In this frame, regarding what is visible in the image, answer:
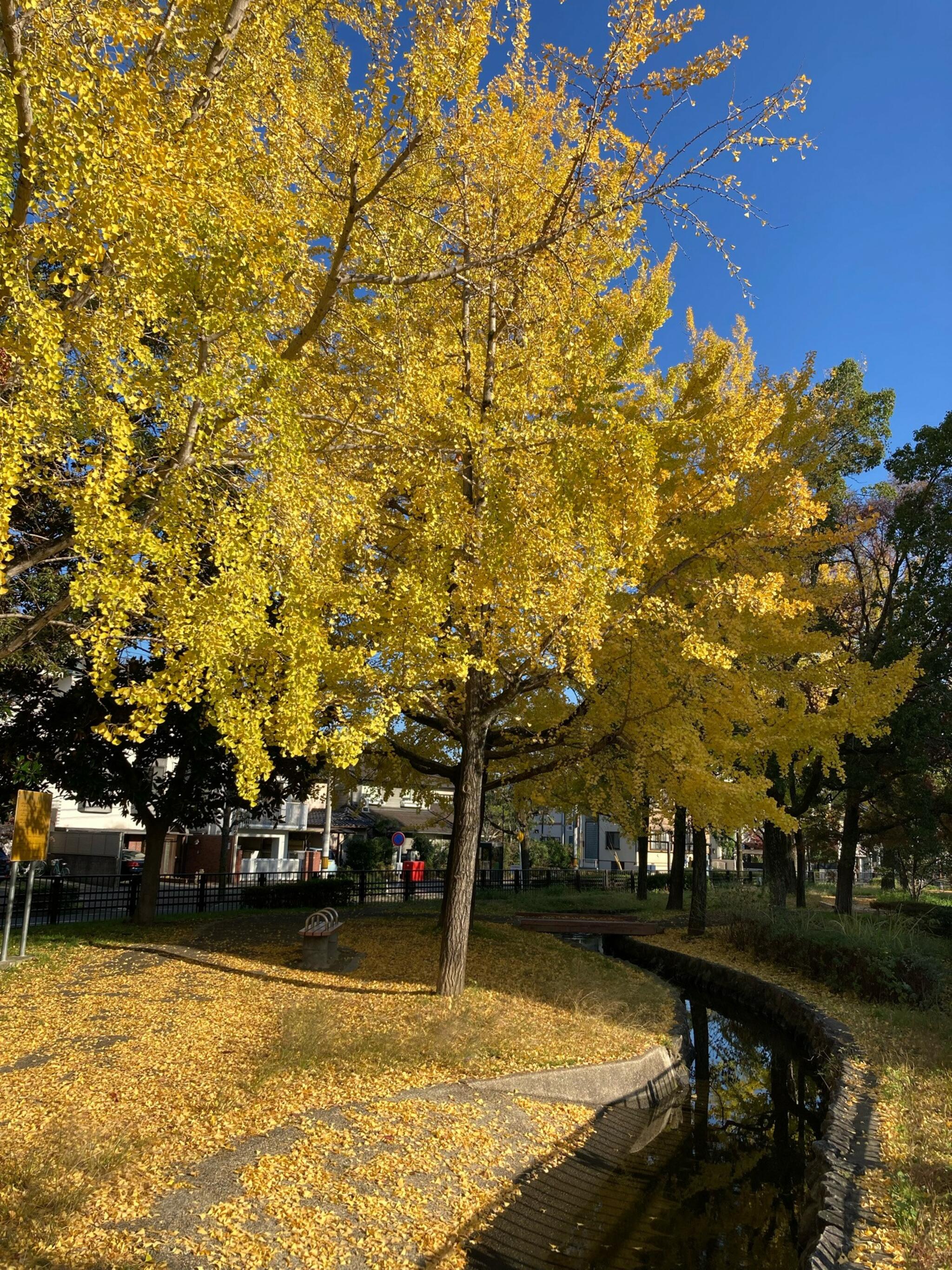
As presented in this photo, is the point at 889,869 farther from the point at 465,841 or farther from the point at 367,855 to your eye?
the point at 465,841

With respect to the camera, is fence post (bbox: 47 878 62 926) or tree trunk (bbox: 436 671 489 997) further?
fence post (bbox: 47 878 62 926)

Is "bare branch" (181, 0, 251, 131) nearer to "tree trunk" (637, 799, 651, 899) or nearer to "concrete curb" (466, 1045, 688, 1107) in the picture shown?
"concrete curb" (466, 1045, 688, 1107)

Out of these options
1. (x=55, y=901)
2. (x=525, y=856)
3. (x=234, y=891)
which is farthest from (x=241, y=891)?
(x=525, y=856)

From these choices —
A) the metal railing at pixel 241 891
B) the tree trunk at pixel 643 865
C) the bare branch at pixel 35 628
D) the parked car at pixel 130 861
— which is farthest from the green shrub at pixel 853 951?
the parked car at pixel 130 861

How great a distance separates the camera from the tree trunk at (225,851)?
21234 millimetres

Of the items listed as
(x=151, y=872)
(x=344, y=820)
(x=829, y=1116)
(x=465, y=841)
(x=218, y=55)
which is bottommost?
(x=344, y=820)

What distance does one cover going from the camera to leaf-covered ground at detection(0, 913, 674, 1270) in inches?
169

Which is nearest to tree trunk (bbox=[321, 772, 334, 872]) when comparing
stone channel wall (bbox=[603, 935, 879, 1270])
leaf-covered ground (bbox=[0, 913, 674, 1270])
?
stone channel wall (bbox=[603, 935, 879, 1270])

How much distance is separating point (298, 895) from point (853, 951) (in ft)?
49.7

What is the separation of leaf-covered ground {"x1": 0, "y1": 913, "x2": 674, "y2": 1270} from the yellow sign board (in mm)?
1628

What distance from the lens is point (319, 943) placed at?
37.7 ft

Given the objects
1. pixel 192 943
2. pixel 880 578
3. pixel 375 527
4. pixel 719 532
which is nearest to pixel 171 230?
pixel 375 527

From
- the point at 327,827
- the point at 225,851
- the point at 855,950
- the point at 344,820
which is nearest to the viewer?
the point at 855,950

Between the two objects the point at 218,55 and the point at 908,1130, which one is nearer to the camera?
the point at 908,1130
